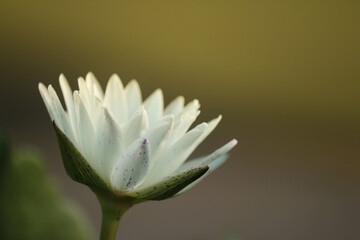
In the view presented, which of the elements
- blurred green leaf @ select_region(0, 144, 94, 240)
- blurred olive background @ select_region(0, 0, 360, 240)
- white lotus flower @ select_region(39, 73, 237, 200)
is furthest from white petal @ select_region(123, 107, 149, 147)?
blurred olive background @ select_region(0, 0, 360, 240)

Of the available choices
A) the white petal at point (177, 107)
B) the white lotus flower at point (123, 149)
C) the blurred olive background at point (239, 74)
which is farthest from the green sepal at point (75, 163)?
the blurred olive background at point (239, 74)

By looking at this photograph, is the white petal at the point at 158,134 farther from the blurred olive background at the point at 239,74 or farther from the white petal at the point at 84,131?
the blurred olive background at the point at 239,74

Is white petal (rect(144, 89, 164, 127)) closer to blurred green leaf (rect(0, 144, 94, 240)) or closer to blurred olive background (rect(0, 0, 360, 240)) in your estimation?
blurred green leaf (rect(0, 144, 94, 240))

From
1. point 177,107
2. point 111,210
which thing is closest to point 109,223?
point 111,210

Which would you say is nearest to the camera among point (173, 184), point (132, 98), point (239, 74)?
point (173, 184)

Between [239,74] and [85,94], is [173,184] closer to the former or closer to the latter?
[85,94]

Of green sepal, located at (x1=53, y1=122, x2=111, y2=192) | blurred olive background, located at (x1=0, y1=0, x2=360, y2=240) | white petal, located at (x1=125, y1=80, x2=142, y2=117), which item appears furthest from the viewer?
blurred olive background, located at (x1=0, y1=0, x2=360, y2=240)
